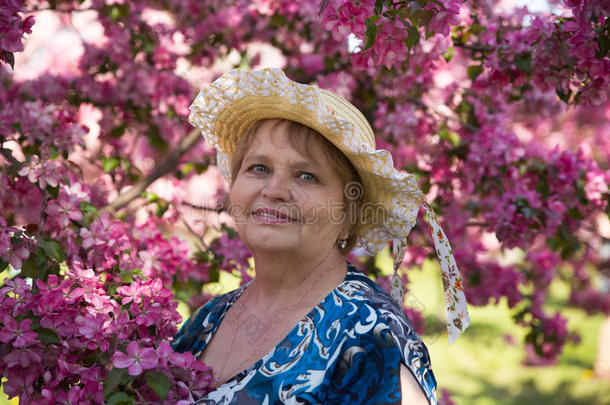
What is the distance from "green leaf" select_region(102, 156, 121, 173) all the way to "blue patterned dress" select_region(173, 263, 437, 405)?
1.83 metres

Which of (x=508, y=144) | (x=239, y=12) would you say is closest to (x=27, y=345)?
(x=508, y=144)

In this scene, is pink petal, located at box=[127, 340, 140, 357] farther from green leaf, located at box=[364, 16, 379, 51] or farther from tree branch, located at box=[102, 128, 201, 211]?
tree branch, located at box=[102, 128, 201, 211]

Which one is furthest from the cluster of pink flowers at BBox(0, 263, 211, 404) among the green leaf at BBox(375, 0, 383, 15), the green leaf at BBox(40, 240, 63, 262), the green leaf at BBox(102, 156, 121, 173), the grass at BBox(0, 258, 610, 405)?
the grass at BBox(0, 258, 610, 405)

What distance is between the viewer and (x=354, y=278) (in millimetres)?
1942

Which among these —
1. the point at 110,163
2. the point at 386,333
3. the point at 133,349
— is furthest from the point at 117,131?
the point at 386,333

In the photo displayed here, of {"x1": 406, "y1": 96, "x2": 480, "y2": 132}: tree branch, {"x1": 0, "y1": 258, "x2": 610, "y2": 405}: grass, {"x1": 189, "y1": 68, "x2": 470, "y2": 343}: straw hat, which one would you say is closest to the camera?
{"x1": 189, "y1": 68, "x2": 470, "y2": 343}: straw hat

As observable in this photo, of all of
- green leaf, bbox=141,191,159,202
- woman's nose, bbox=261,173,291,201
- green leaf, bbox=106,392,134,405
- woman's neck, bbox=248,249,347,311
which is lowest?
green leaf, bbox=106,392,134,405

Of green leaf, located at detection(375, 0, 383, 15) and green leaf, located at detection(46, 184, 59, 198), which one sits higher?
green leaf, located at detection(375, 0, 383, 15)

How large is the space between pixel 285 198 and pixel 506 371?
20.1 ft

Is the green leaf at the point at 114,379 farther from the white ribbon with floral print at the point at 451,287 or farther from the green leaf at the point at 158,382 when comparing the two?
the white ribbon with floral print at the point at 451,287

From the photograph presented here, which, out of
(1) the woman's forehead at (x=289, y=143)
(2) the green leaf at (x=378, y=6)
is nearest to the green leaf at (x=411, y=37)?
(2) the green leaf at (x=378, y=6)

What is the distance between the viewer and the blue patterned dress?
61.1 inches

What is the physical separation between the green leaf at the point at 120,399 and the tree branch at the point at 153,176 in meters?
1.69

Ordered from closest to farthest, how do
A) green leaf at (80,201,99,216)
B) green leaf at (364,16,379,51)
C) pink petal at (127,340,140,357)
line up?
pink petal at (127,340,140,357) → green leaf at (364,16,379,51) → green leaf at (80,201,99,216)
